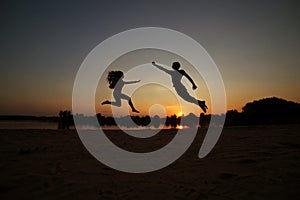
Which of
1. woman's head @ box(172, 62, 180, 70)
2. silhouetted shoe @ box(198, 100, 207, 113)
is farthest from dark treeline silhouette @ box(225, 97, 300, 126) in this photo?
woman's head @ box(172, 62, 180, 70)

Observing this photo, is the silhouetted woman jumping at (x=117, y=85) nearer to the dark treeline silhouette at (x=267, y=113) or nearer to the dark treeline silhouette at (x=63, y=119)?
the dark treeline silhouette at (x=63, y=119)

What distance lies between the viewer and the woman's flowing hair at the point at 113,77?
11.9m

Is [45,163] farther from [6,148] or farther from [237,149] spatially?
[237,149]

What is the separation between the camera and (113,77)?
39.3 ft

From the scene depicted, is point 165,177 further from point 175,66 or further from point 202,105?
point 175,66

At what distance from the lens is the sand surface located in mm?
3629

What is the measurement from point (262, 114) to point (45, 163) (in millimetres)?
17896

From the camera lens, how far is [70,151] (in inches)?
265

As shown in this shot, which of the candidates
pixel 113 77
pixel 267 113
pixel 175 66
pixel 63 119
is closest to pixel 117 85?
pixel 113 77

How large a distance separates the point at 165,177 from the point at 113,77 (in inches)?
323

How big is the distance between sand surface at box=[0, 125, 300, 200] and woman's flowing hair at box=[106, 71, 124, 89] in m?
5.92

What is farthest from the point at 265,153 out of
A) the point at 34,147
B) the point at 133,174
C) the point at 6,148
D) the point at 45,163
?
the point at 6,148

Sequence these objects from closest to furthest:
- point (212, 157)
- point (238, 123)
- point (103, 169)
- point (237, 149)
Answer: point (103, 169), point (212, 157), point (237, 149), point (238, 123)

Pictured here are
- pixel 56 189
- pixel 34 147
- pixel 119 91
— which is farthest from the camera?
pixel 119 91
